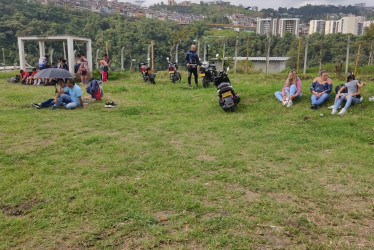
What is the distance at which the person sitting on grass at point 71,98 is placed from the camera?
895 centimetres

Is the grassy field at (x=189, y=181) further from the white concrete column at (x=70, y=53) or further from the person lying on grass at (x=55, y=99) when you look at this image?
the white concrete column at (x=70, y=53)

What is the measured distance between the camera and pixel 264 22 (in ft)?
342

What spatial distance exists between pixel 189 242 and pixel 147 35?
32996 mm

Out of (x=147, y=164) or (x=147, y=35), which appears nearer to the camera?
(x=147, y=164)

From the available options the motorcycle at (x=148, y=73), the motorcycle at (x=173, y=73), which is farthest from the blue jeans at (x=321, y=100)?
the motorcycle at (x=148, y=73)

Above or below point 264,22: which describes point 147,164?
below

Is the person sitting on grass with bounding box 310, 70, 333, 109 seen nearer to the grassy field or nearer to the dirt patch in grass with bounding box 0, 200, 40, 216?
the grassy field

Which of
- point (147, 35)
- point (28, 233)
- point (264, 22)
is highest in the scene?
point (264, 22)

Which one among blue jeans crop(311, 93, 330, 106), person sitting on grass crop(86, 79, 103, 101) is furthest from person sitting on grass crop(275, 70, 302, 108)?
person sitting on grass crop(86, 79, 103, 101)

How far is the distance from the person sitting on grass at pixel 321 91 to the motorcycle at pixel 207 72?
14.7 feet

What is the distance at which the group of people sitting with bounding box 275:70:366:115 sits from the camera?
24.8 feet

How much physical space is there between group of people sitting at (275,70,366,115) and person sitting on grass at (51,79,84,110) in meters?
5.53

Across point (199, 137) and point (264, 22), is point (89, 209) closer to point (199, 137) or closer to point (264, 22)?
point (199, 137)

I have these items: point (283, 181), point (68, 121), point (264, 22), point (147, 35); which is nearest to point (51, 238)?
point (283, 181)
